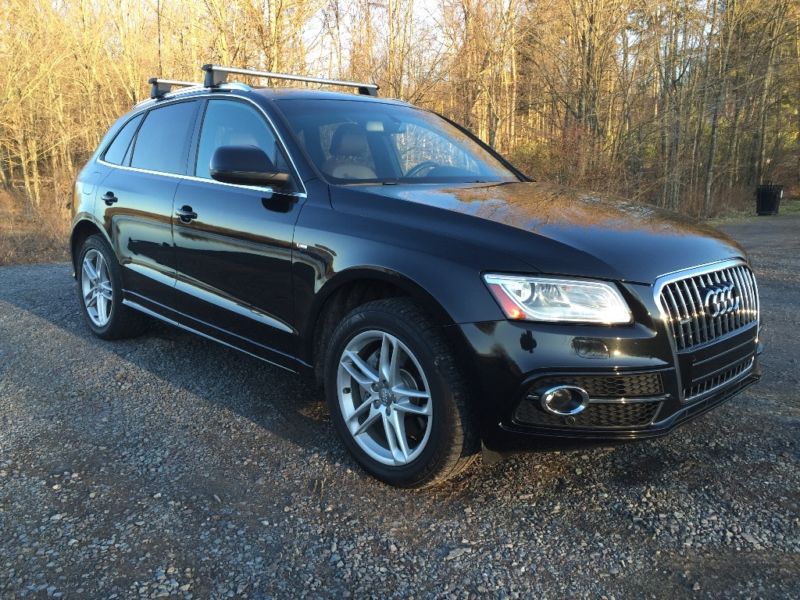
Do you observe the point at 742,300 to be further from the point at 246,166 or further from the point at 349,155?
the point at 246,166

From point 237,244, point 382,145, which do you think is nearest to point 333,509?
point 237,244

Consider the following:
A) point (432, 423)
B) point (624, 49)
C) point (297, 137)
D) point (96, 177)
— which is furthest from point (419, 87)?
point (432, 423)

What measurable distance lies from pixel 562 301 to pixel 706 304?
668 millimetres

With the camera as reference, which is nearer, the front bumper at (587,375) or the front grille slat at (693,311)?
the front bumper at (587,375)

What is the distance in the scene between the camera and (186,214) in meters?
3.81

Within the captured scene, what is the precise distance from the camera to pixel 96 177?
4.97 m

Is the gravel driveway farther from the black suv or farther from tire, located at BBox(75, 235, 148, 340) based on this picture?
tire, located at BBox(75, 235, 148, 340)

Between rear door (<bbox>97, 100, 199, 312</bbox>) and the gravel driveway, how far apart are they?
801 mm

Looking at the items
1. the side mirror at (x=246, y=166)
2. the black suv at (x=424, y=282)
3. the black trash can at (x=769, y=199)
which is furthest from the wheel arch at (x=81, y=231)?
the black trash can at (x=769, y=199)

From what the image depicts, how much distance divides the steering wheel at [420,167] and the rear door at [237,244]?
0.70 metres

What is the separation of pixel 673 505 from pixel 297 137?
2.51m

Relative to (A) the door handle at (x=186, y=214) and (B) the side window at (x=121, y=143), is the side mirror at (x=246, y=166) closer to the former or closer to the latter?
(A) the door handle at (x=186, y=214)

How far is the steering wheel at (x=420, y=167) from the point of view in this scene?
3.61 metres

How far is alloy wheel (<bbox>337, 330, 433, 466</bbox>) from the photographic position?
2691mm
